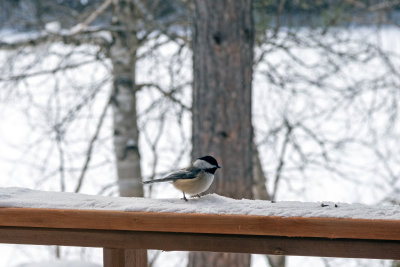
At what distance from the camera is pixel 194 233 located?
1472 mm

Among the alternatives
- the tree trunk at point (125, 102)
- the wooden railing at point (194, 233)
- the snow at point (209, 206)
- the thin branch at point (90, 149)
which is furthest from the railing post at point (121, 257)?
the thin branch at point (90, 149)

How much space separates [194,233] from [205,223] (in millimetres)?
60

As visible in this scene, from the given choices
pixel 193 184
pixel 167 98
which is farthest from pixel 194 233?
pixel 167 98

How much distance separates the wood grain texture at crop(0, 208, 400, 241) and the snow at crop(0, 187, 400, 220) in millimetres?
30

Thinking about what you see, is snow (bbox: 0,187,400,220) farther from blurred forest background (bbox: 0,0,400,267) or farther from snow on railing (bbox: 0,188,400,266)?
blurred forest background (bbox: 0,0,400,267)

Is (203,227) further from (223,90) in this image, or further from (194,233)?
(223,90)

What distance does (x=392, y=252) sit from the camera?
4.49 ft

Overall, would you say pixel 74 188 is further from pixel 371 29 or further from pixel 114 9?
pixel 371 29

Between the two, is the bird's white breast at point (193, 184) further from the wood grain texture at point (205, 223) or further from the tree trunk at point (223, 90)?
the tree trunk at point (223, 90)

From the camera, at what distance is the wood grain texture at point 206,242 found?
1379 mm

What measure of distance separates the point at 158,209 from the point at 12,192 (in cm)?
63

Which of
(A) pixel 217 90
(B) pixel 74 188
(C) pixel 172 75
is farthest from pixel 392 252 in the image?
(B) pixel 74 188

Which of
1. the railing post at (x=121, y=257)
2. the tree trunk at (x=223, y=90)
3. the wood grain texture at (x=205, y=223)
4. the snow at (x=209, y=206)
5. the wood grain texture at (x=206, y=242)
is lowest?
the railing post at (x=121, y=257)

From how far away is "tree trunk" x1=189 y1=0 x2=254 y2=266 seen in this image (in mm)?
4309
